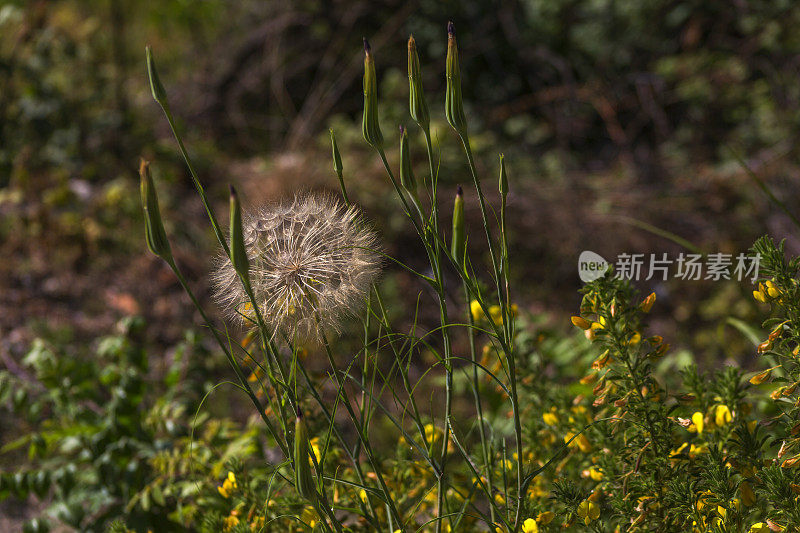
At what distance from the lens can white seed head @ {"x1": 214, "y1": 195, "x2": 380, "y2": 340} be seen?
0.99m

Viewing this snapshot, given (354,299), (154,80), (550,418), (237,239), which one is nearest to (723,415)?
(550,418)

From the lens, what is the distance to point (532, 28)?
15.8ft

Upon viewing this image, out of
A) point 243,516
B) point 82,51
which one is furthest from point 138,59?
point 243,516

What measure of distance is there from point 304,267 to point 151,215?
1.16 feet

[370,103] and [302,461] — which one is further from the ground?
[370,103]

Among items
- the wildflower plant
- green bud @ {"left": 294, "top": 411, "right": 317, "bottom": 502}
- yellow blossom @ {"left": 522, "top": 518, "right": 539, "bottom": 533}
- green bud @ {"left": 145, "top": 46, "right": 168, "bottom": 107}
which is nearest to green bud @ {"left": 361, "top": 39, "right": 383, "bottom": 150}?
the wildflower plant

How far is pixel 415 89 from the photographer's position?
0.81 m

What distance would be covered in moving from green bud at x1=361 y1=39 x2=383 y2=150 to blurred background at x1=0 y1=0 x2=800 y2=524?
7.69ft

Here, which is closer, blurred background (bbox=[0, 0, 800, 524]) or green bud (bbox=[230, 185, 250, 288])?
green bud (bbox=[230, 185, 250, 288])

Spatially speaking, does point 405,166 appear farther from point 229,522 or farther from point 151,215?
point 229,522

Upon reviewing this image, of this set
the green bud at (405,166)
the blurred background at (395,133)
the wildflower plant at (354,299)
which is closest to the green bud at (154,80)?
the wildflower plant at (354,299)

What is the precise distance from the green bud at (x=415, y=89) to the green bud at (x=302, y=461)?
0.36 m

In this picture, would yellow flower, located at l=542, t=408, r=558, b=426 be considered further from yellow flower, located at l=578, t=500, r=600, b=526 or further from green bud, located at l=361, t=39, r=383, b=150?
green bud, located at l=361, t=39, r=383, b=150

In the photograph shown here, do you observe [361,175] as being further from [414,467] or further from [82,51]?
[414,467]
